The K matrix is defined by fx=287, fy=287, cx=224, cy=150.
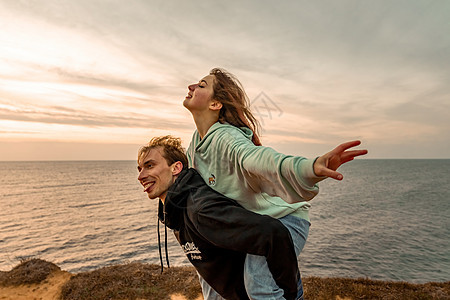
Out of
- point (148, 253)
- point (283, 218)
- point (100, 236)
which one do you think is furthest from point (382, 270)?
point (100, 236)

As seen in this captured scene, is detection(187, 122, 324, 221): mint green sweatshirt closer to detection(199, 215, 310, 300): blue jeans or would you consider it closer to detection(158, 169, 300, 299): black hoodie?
detection(158, 169, 300, 299): black hoodie

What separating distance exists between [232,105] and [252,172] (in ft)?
3.38

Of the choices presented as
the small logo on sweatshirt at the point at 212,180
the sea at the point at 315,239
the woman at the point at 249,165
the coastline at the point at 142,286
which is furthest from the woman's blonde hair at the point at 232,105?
the sea at the point at 315,239

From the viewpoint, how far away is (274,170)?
148cm

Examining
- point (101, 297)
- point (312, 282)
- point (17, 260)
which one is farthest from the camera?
point (17, 260)

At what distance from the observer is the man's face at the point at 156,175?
284 centimetres

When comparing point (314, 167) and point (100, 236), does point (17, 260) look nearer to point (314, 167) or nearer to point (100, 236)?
point (100, 236)

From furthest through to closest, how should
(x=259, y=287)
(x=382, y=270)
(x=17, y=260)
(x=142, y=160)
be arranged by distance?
(x=17, y=260) < (x=382, y=270) < (x=142, y=160) < (x=259, y=287)

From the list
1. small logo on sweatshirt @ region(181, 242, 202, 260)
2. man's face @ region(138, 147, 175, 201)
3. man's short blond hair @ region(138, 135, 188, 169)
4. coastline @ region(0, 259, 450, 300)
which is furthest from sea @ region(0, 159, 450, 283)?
small logo on sweatshirt @ region(181, 242, 202, 260)

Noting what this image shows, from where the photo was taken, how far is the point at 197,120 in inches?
102

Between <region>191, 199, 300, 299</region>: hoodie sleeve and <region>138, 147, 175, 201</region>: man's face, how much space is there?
936mm

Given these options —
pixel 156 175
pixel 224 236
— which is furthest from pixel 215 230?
pixel 156 175

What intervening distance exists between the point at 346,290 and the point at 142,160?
10.1m

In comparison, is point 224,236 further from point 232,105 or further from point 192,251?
point 232,105
